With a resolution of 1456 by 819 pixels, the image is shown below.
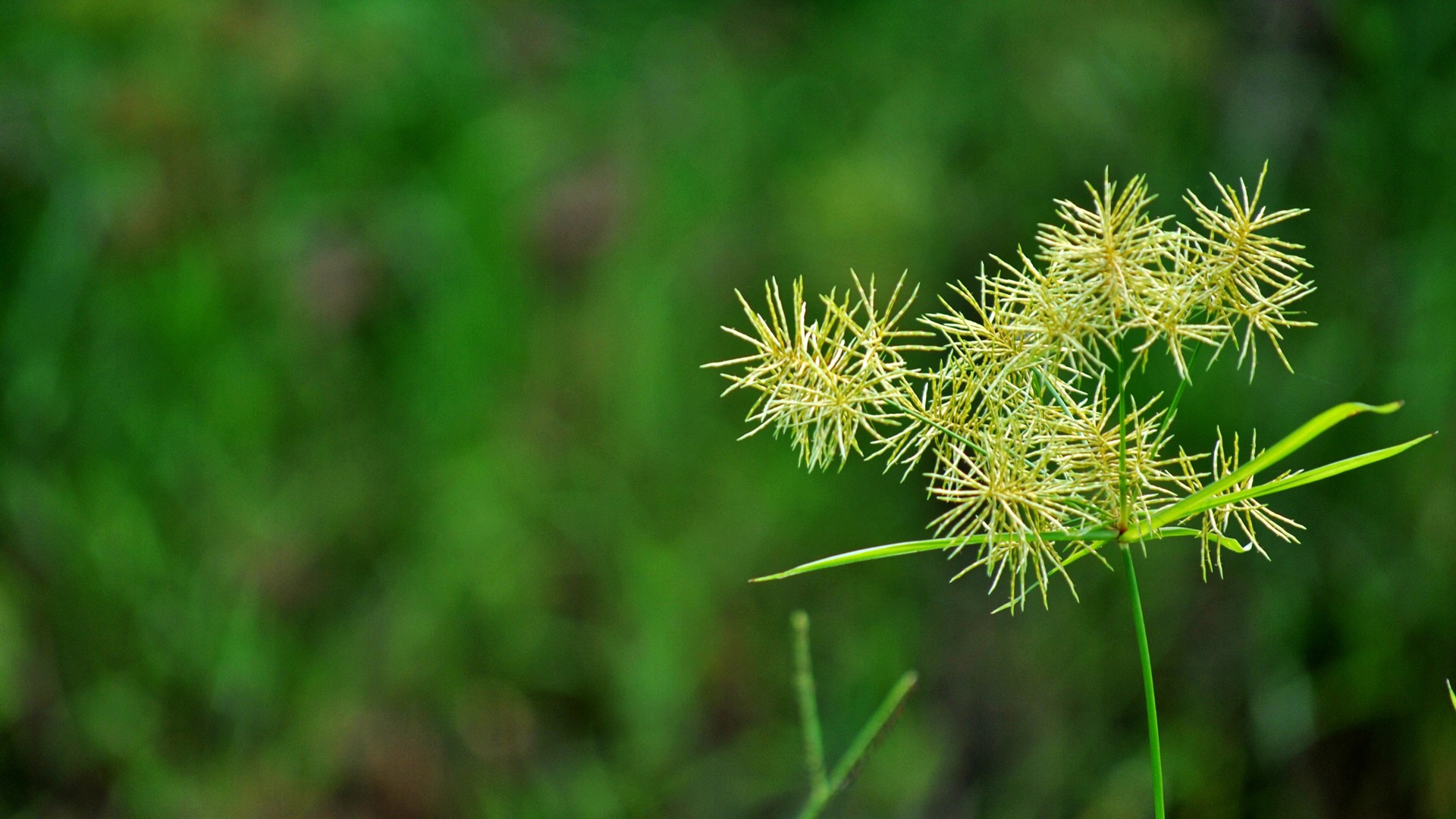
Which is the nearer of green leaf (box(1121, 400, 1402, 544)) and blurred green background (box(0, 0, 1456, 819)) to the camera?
green leaf (box(1121, 400, 1402, 544))

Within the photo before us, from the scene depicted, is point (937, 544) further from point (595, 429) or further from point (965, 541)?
point (595, 429)

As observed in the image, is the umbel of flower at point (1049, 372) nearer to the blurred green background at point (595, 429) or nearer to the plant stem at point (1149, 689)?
the plant stem at point (1149, 689)

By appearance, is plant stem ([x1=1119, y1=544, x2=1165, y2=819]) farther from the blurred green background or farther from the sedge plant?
the blurred green background

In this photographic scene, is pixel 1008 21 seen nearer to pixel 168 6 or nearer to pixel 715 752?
pixel 715 752

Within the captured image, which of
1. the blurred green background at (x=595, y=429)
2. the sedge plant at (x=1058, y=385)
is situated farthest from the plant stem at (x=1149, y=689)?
the blurred green background at (x=595, y=429)

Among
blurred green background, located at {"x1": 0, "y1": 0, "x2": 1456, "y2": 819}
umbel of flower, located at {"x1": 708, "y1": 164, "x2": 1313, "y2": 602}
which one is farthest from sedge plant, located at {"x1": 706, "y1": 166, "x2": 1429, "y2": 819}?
blurred green background, located at {"x1": 0, "y1": 0, "x2": 1456, "y2": 819}
